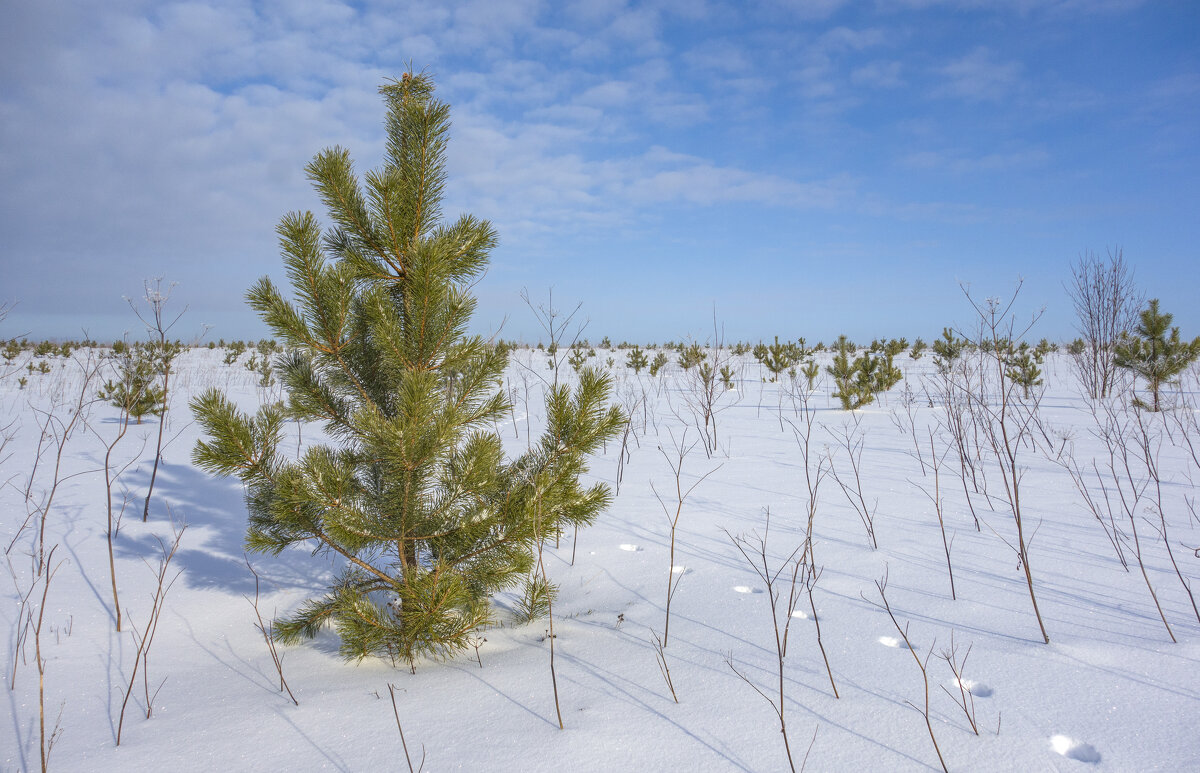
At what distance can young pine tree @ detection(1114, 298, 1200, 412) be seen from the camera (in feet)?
26.3

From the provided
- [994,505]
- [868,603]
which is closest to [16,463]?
[868,603]

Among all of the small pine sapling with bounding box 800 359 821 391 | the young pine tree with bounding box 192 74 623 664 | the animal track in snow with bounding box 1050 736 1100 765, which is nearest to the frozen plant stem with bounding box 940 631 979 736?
the animal track in snow with bounding box 1050 736 1100 765

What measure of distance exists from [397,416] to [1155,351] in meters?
11.3

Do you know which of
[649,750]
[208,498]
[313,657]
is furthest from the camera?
[208,498]

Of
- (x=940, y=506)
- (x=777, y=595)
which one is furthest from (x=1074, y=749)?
(x=940, y=506)

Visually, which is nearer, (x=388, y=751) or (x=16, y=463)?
(x=388, y=751)

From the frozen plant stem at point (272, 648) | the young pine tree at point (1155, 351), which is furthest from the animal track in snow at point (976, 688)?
the young pine tree at point (1155, 351)

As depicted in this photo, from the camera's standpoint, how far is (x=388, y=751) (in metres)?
1.52

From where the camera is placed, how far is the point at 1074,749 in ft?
4.53

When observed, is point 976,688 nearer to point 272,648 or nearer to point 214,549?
point 272,648

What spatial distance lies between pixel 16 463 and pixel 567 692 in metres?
5.57

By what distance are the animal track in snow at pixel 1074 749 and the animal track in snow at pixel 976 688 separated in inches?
8.3

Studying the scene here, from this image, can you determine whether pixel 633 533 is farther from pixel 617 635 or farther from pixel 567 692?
pixel 567 692

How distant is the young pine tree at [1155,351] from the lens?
801 centimetres
